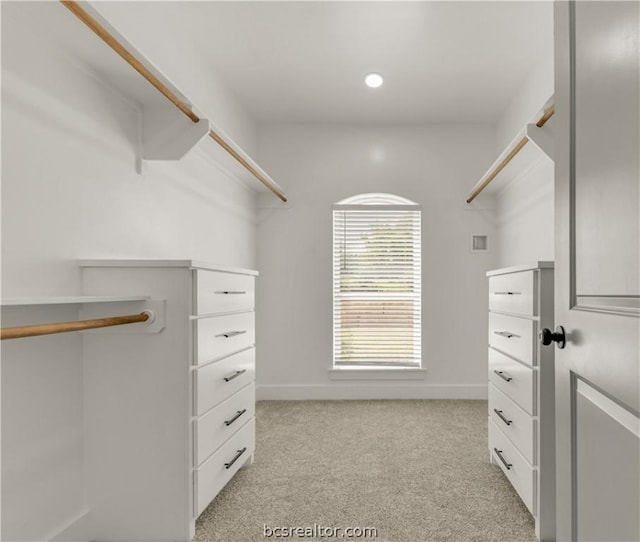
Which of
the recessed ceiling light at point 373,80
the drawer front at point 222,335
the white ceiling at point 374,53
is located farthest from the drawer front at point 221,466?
the recessed ceiling light at point 373,80

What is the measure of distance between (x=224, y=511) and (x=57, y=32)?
6.36ft

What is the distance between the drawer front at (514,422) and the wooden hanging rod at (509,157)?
1.23 meters

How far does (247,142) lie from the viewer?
12.3 feet

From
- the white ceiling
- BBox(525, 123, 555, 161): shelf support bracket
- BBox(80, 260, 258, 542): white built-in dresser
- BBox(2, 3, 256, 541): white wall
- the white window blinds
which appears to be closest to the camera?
BBox(2, 3, 256, 541): white wall

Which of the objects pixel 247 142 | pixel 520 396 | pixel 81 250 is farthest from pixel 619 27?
pixel 247 142

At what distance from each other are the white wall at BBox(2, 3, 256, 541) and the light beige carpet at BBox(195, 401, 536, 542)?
0.63 metres

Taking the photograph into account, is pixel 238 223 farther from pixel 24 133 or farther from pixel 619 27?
pixel 619 27

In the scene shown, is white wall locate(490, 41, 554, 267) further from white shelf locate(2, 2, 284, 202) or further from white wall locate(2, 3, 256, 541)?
white wall locate(2, 3, 256, 541)

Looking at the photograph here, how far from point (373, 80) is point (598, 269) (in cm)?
269

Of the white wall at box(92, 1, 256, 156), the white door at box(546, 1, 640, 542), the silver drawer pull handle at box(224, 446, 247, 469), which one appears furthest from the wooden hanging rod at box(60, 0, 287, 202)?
the silver drawer pull handle at box(224, 446, 247, 469)

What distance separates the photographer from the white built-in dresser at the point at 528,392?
5.61 feet

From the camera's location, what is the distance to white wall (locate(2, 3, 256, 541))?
4.52 feet
